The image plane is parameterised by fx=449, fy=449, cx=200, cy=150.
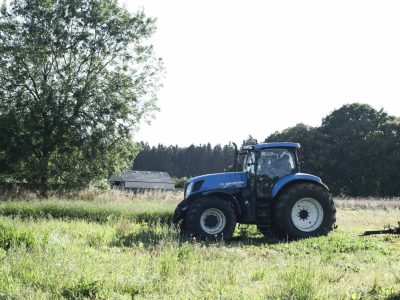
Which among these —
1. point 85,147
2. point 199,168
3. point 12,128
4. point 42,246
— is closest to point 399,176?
point 85,147

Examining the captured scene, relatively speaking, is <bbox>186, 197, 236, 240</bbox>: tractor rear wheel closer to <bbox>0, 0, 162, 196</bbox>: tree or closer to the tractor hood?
the tractor hood

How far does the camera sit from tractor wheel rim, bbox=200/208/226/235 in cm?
1090

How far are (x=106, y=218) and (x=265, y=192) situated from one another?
19.5 feet

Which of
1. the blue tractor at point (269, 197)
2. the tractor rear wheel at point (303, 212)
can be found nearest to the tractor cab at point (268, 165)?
the blue tractor at point (269, 197)

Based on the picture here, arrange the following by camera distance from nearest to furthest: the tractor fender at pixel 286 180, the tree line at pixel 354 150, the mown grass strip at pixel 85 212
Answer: the tractor fender at pixel 286 180 → the mown grass strip at pixel 85 212 → the tree line at pixel 354 150

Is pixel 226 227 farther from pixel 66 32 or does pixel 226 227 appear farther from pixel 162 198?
pixel 66 32

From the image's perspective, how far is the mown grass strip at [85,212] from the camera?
14.9 metres

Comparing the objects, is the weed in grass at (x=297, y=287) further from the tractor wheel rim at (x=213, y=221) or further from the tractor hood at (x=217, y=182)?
the tractor hood at (x=217, y=182)

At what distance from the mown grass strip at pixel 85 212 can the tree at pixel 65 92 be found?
874cm

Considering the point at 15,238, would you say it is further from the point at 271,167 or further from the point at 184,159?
the point at 184,159

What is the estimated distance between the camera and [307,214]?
11.7 m

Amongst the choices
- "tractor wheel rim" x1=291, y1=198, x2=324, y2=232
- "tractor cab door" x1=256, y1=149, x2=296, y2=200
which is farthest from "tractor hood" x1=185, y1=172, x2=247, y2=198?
"tractor wheel rim" x1=291, y1=198, x2=324, y2=232

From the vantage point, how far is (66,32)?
80.5ft

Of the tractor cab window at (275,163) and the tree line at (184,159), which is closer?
the tractor cab window at (275,163)
